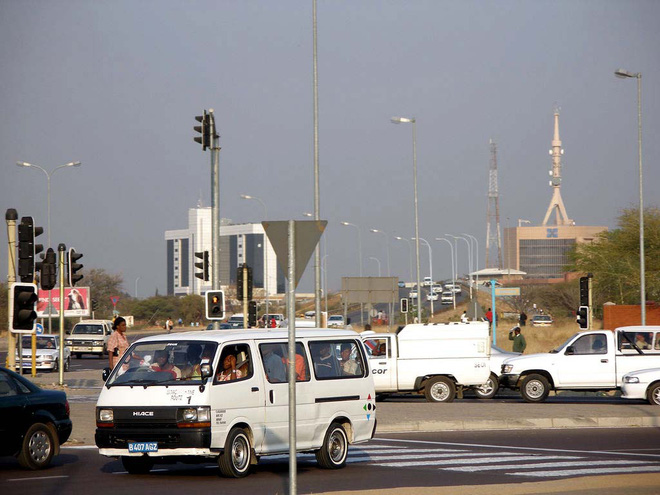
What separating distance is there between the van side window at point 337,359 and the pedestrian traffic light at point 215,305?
45.7ft

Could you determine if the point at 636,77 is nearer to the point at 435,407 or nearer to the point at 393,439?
the point at 435,407

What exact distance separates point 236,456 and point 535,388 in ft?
52.1

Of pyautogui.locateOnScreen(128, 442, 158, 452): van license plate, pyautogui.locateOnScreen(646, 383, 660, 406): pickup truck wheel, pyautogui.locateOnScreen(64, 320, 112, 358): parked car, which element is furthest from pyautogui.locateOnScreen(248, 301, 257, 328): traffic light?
pyautogui.locateOnScreen(128, 442, 158, 452): van license plate

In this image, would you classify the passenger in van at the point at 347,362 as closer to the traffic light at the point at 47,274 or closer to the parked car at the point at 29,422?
A: the parked car at the point at 29,422

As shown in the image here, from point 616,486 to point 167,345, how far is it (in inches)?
231

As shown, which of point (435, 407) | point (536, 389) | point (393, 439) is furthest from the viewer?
point (536, 389)

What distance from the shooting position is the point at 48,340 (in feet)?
147

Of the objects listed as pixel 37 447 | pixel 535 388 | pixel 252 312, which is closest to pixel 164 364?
pixel 37 447

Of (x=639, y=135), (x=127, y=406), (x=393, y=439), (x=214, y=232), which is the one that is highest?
(x=639, y=135)

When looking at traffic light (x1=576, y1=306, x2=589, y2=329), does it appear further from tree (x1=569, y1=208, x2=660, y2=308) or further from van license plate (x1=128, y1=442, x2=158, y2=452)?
van license plate (x1=128, y1=442, x2=158, y2=452)

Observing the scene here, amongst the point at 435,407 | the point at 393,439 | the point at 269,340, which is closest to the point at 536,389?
the point at 435,407

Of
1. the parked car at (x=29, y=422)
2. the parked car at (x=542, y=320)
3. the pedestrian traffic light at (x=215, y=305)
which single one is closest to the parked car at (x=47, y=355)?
the pedestrian traffic light at (x=215, y=305)

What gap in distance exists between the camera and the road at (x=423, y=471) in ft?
40.2

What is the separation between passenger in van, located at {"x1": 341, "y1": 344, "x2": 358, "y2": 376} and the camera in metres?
15.2
